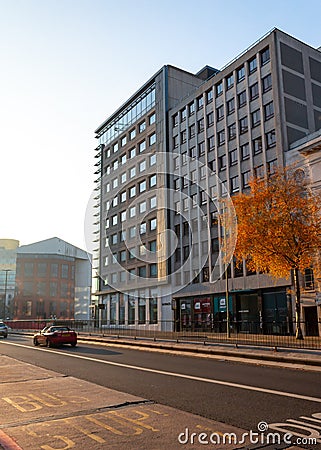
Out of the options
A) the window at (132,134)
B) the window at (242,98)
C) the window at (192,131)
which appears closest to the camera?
the window at (242,98)

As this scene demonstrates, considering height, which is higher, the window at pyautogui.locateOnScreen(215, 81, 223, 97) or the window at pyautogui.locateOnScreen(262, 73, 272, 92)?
the window at pyautogui.locateOnScreen(215, 81, 223, 97)

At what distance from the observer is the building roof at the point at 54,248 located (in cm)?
13438

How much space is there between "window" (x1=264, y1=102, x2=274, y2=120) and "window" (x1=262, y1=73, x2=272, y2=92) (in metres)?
1.55

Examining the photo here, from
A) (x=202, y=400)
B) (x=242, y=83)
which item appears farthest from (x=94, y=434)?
Answer: (x=242, y=83)

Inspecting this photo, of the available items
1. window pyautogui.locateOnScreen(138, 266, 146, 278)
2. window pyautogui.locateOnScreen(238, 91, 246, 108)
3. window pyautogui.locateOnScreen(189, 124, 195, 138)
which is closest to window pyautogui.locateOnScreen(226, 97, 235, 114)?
window pyautogui.locateOnScreen(238, 91, 246, 108)

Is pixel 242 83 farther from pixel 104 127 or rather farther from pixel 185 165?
pixel 104 127

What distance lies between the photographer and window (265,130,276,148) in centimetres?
4025

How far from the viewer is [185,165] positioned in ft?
170

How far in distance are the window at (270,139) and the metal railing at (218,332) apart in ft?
53.6

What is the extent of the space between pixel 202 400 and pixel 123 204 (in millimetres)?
58000

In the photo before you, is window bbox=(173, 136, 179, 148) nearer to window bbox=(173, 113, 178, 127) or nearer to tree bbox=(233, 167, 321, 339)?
window bbox=(173, 113, 178, 127)

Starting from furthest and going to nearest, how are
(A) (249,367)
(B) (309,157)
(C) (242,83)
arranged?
(C) (242,83), (B) (309,157), (A) (249,367)

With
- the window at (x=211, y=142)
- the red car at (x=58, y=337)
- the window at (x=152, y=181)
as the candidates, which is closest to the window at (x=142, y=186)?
the window at (x=152, y=181)

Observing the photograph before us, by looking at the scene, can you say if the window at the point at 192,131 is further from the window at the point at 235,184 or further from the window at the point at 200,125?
the window at the point at 235,184
